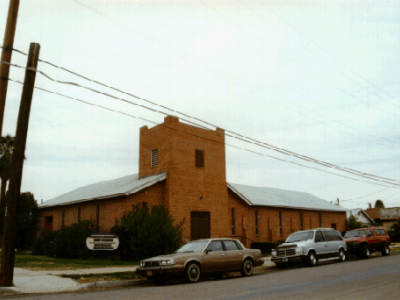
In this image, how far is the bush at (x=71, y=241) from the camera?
2527 cm

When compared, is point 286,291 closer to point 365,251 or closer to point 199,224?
point 365,251

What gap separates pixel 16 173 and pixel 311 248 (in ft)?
46.0

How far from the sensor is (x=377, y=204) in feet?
403

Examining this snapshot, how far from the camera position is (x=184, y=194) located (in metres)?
27.5

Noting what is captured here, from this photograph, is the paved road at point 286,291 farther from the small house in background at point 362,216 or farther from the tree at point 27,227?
the small house in background at point 362,216

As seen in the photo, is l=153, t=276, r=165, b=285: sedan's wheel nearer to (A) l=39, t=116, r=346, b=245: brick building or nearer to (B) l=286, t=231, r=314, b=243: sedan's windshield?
(B) l=286, t=231, r=314, b=243: sedan's windshield

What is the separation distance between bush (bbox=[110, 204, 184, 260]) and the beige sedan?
6699 mm

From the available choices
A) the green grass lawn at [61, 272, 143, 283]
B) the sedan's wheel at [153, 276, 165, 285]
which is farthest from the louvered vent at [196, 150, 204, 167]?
the sedan's wheel at [153, 276, 165, 285]

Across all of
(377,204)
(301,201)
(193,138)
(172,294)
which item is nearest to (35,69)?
(172,294)

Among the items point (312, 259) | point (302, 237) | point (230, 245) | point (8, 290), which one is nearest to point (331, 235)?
point (302, 237)

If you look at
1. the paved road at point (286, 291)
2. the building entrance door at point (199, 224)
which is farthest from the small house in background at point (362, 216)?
the paved road at point (286, 291)

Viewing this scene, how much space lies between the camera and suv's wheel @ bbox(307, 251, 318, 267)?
19953 millimetres

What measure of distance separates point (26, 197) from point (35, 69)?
39.5 meters

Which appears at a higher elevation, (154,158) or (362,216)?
(154,158)
